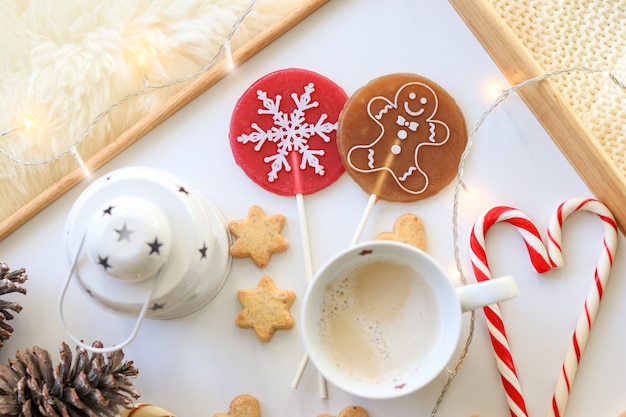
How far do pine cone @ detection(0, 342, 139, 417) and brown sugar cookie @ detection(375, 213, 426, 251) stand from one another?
39cm

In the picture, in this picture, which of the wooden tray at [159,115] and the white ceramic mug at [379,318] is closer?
the white ceramic mug at [379,318]

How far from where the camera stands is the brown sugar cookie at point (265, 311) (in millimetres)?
845

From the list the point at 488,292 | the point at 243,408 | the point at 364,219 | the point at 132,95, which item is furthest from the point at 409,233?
the point at 132,95

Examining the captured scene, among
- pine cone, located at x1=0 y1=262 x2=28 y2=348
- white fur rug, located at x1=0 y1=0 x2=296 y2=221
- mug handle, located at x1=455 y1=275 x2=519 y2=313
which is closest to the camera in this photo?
mug handle, located at x1=455 y1=275 x2=519 y2=313

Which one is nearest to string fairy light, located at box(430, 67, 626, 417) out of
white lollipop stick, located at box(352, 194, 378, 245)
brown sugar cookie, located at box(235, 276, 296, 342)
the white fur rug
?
white lollipop stick, located at box(352, 194, 378, 245)

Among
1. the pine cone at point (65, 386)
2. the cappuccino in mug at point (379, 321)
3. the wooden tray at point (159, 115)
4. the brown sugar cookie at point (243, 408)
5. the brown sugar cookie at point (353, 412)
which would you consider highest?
the wooden tray at point (159, 115)

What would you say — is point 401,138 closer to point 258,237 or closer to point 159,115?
point 258,237

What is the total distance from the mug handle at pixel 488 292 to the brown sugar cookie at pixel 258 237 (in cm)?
27

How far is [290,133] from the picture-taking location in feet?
2.89

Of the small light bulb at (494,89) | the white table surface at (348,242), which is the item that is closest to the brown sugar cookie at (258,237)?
the white table surface at (348,242)

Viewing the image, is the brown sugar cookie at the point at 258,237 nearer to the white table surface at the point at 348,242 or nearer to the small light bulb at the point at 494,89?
the white table surface at the point at 348,242

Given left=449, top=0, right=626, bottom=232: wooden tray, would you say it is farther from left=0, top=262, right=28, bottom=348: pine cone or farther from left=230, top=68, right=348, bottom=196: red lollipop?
left=0, top=262, right=28, bottom=348: pine cone

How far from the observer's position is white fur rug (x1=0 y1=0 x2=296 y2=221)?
941 mm

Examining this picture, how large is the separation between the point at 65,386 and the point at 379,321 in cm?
40
